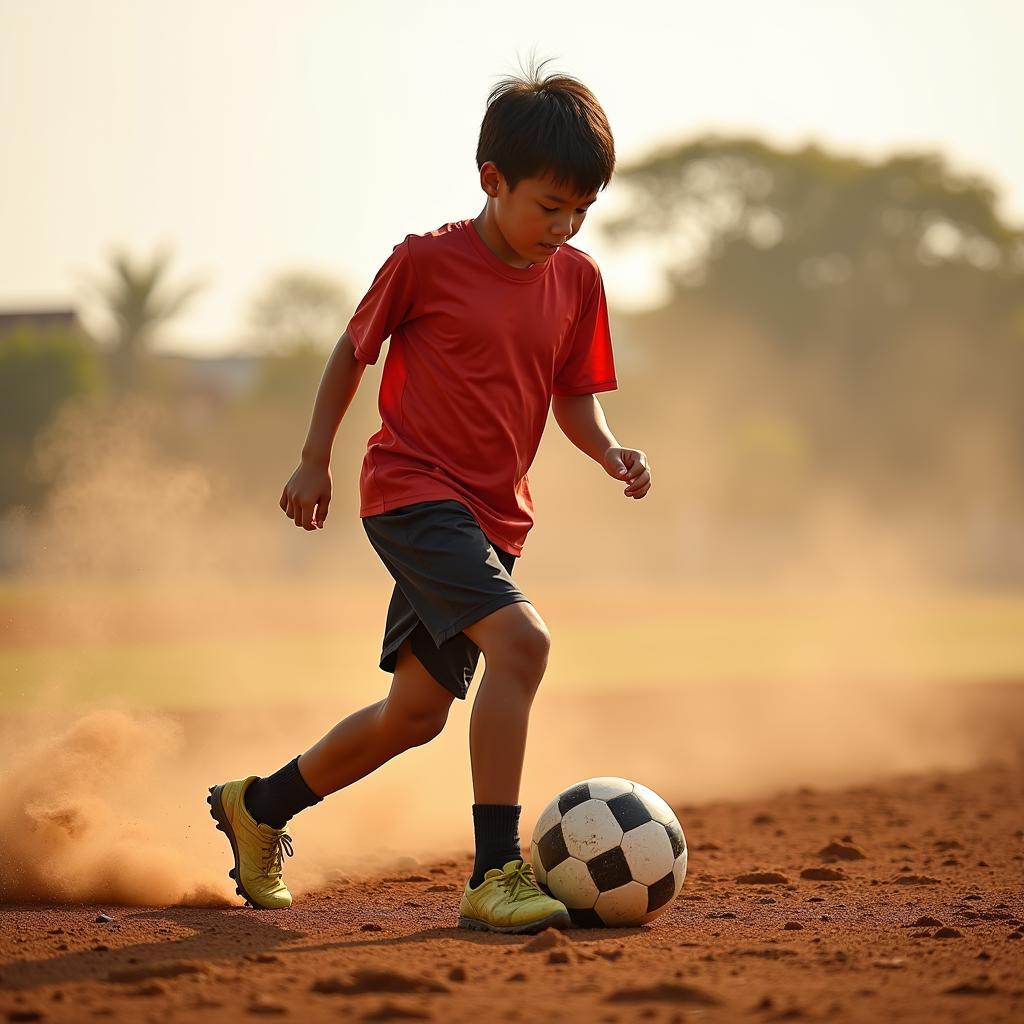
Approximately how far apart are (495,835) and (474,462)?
83 cm

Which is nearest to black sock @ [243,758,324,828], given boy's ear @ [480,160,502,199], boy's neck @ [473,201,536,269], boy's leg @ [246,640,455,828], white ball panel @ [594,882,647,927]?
boy's leg @ [246,640,455,828]

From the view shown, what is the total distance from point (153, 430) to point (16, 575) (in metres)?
10.8

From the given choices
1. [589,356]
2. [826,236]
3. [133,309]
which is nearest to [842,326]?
[826,236]

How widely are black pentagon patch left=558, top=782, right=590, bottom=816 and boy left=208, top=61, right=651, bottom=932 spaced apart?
0.24 metres

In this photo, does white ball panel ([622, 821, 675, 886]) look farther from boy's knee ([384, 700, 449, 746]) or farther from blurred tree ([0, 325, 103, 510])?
blurred tree ([0, 325, 103, 510])

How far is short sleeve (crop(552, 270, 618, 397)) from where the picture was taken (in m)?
3.83

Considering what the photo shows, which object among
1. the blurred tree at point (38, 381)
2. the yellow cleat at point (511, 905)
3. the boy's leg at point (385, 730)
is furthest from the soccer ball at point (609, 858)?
the blurred tree at point (38, 381)

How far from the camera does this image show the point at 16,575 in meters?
28.5

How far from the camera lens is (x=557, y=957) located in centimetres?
295

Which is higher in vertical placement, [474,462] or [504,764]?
[474,462]

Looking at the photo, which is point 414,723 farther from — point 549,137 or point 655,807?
point 549,137

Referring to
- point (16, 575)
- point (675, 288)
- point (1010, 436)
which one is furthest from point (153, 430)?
point (1010, 436)

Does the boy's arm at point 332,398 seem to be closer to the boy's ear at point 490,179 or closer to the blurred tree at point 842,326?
the boy's ear at point 490,179

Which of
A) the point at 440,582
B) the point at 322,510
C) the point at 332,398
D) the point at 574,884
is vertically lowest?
the point at 574,884
